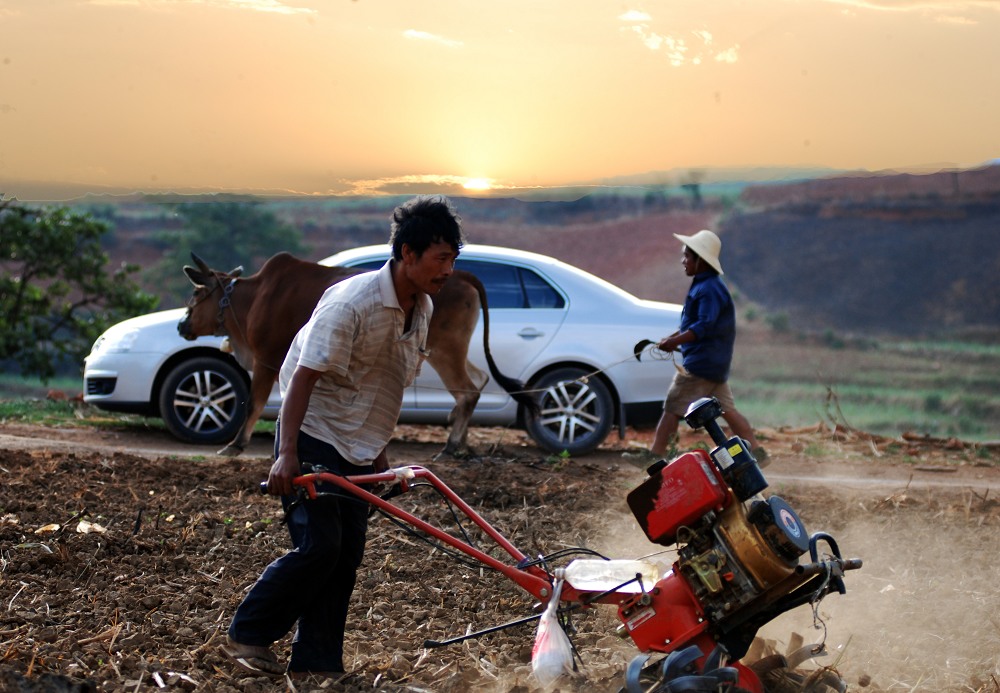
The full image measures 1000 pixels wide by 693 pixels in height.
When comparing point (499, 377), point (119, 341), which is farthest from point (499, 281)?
point (119, 341)

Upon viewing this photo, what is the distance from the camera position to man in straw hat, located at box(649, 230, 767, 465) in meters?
8.61

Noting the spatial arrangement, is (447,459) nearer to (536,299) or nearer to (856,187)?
(536,299)

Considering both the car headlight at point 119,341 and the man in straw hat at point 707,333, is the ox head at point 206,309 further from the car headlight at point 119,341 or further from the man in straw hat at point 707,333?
the man in straw hat at point 707,333

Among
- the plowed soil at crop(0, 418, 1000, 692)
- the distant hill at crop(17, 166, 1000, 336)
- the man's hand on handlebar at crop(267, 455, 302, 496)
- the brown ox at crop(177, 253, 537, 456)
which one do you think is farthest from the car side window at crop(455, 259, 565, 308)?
the distant hill at crop(17, 166, 1000, 336)

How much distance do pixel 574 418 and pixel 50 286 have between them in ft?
29.9

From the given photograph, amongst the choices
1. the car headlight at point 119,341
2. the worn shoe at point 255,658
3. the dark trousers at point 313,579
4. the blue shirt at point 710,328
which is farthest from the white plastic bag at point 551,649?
the car headlight at point 119,341

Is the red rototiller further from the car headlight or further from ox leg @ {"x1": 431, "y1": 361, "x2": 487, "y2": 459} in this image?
the car headlight

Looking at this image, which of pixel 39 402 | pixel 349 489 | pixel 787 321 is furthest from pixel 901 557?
pixel 787 321

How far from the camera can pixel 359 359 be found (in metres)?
4.52

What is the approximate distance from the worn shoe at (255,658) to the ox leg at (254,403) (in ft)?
17.0

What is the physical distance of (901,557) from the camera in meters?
6.87

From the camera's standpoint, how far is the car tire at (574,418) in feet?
34.4

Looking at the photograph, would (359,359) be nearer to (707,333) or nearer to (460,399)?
(707,333)

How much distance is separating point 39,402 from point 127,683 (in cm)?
1022
